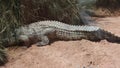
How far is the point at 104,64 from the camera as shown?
4566 mm

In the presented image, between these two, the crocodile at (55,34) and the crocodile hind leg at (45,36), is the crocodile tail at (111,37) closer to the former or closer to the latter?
the crocodile at (55,34)

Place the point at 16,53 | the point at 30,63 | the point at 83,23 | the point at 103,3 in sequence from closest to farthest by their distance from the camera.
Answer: the point at 30,63, the point at 16,53, the point at 83,23, the point at 103,3

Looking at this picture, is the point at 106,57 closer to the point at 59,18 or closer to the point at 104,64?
the point at 104,64

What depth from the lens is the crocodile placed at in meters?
5.66

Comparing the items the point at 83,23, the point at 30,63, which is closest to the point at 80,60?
the point at 30,63

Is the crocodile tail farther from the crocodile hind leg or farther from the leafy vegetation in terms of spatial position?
the leafy vegetation

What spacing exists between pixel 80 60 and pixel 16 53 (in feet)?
3.77

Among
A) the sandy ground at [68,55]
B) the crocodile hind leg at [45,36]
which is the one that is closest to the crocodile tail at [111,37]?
the sandy ground at [68,55]

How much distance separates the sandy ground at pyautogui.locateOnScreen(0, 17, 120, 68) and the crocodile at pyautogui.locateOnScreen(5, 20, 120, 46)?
0.52 ft

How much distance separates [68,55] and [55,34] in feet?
2.83

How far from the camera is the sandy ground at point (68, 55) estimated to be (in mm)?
4676

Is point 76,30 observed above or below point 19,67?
above

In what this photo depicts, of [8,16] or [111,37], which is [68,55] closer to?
[111,37]

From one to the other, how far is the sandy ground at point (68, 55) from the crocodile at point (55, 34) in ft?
0.52
